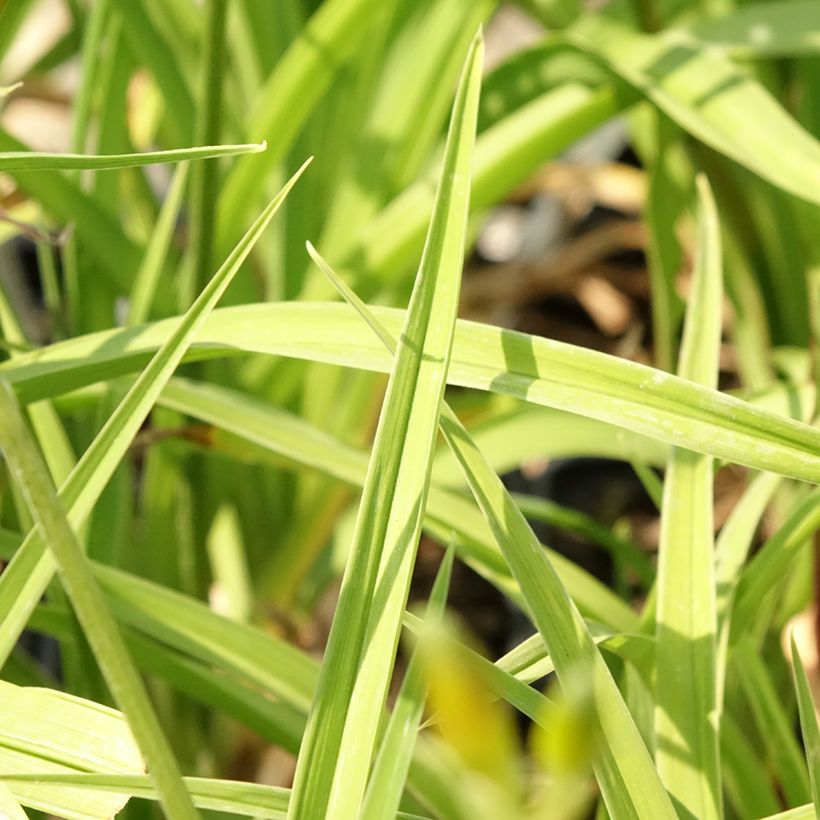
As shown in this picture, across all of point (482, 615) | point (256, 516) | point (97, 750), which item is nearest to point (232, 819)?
point (97, 750)

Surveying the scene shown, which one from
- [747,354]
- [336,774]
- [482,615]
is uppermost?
[747,354]

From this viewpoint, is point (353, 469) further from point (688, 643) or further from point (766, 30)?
point (766, 30)

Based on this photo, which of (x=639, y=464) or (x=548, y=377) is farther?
(x=639, y=464)

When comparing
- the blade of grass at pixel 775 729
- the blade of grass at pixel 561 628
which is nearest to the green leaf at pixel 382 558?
the blade of grass at pixel 561 628

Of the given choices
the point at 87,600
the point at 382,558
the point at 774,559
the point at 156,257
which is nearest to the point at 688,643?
the point at 774,559

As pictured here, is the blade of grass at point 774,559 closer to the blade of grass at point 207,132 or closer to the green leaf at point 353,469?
the green leaf at point 353,469

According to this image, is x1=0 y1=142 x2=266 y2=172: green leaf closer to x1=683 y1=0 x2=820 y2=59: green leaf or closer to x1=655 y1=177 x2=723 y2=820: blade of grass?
x1=655 y1=177 x2=723 y2=820: blade of grass

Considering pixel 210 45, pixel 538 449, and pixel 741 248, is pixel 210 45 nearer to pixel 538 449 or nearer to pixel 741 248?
pixel 538 449
